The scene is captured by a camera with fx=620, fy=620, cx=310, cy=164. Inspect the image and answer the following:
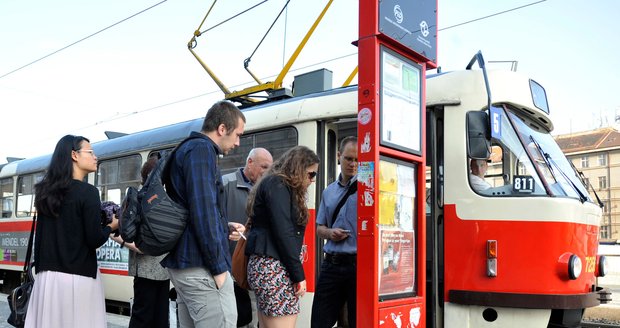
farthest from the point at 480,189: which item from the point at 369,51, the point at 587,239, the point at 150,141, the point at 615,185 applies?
the point at 615,185

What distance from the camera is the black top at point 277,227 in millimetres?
3541

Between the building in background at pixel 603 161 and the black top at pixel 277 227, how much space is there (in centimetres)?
4642

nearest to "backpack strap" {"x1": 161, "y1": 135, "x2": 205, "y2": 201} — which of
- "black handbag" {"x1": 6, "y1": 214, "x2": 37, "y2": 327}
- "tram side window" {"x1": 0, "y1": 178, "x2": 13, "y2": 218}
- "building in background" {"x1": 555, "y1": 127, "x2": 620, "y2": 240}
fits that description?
"black handbag" {"x1": 6, "y1": 214, "x2": 37, "y2": 327}

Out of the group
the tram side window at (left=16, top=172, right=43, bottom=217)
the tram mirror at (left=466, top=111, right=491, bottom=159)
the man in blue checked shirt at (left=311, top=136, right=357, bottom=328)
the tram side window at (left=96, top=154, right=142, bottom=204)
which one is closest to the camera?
the man in blue checked shirt at (left=311, top=136, right=357, bottom=328)

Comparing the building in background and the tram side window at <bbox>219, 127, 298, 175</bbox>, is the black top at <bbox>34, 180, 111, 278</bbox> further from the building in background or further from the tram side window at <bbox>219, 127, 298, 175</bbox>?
the building in background

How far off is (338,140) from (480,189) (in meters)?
1.60

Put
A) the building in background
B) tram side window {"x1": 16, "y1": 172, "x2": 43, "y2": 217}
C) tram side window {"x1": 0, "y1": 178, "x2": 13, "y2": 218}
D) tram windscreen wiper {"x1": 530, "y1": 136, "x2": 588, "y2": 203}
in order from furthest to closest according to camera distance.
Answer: the building in background → tram side window {"x1": 0, "y1": 178, "x2": 13, "y2": 218} → tram side window {"x1": 16, "y1": 172, "x2": 43, "y2": 217} → tram windscreen wiper {"x1": 530, "y1": 136, "x2": 588, "y2": 203}

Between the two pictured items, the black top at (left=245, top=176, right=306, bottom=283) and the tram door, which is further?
the tram door

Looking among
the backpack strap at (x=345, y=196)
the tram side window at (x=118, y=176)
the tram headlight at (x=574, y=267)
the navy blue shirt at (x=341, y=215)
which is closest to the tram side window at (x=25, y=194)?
the tram side window at (x=118, y=176)

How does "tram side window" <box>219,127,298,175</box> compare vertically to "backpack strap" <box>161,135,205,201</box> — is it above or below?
above

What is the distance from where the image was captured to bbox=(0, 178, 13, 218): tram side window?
40.2ft

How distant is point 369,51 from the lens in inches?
138

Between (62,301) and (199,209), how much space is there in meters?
1.18

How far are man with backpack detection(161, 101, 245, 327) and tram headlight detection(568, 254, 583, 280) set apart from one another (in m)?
2.80
